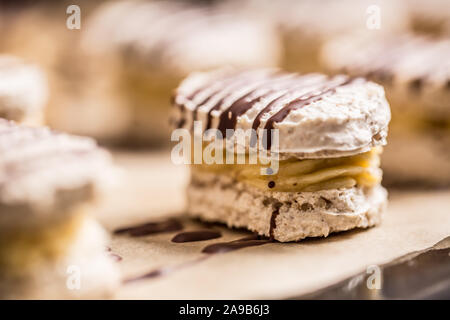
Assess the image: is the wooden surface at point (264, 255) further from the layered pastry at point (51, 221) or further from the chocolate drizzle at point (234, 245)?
the layered pastry at point (51, 221)

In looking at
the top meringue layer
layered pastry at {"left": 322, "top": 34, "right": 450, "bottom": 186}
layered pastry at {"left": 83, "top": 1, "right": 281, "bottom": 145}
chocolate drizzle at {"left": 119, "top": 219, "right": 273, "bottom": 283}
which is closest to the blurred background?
layered pastry at {"left": 83, "top": 1, "right": 281, "bottom": 145}

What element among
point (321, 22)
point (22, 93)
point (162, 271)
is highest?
point (321, 22)

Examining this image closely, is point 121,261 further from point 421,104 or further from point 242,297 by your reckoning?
point 421,104

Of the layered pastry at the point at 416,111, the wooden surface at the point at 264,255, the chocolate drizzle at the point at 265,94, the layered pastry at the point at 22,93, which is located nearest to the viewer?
the wooden surface at the point at 264,255

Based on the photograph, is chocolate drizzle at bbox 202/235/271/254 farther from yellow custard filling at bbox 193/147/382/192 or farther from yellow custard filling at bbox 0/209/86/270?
yellow custard filling at bbox 0/209/86/270

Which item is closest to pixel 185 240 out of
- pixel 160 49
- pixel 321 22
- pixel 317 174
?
pixel 317 174

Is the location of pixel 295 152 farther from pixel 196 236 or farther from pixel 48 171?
pixel 48 171

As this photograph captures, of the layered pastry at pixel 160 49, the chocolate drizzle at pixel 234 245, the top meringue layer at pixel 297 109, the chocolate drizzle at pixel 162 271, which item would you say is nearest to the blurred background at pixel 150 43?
the layered pastry at pixel 160 49

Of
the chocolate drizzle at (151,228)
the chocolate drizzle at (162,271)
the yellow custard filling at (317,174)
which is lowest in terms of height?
the chocolate drizzle at (162,271)
